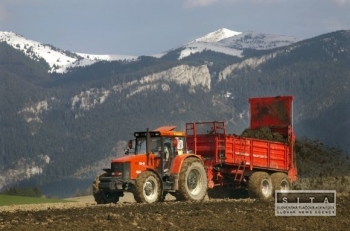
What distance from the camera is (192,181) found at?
101 ft

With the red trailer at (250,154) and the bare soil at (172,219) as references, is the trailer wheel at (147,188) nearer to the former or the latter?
the bare soil at (172,219)

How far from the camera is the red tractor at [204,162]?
29.4m

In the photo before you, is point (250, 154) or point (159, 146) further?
point (250, 154)

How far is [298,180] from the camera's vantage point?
37.2 meters

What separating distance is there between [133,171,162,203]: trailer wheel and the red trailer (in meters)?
2.94

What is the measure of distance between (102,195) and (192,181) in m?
3.08

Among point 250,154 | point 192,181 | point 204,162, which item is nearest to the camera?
point 192,181

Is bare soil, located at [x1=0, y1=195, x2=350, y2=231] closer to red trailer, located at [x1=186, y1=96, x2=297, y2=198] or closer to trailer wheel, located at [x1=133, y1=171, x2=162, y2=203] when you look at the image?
trailer wheel, located at [x1=133, y1=171, x2=162, y2=203]

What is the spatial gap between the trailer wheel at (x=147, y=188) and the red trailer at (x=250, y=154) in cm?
294

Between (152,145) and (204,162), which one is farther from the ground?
(152,145)

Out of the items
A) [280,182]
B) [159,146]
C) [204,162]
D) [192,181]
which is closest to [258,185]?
[280,182]

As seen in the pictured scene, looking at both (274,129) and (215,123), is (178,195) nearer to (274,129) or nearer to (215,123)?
(215,123)

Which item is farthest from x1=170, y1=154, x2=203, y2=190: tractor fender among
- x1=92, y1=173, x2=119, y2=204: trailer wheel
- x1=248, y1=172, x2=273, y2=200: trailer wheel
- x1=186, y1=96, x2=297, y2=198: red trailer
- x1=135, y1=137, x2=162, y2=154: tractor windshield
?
x1=248, y1=172, x2=273, y2=200: trailer wheel

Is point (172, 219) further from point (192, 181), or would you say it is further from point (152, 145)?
point (192, 181)
